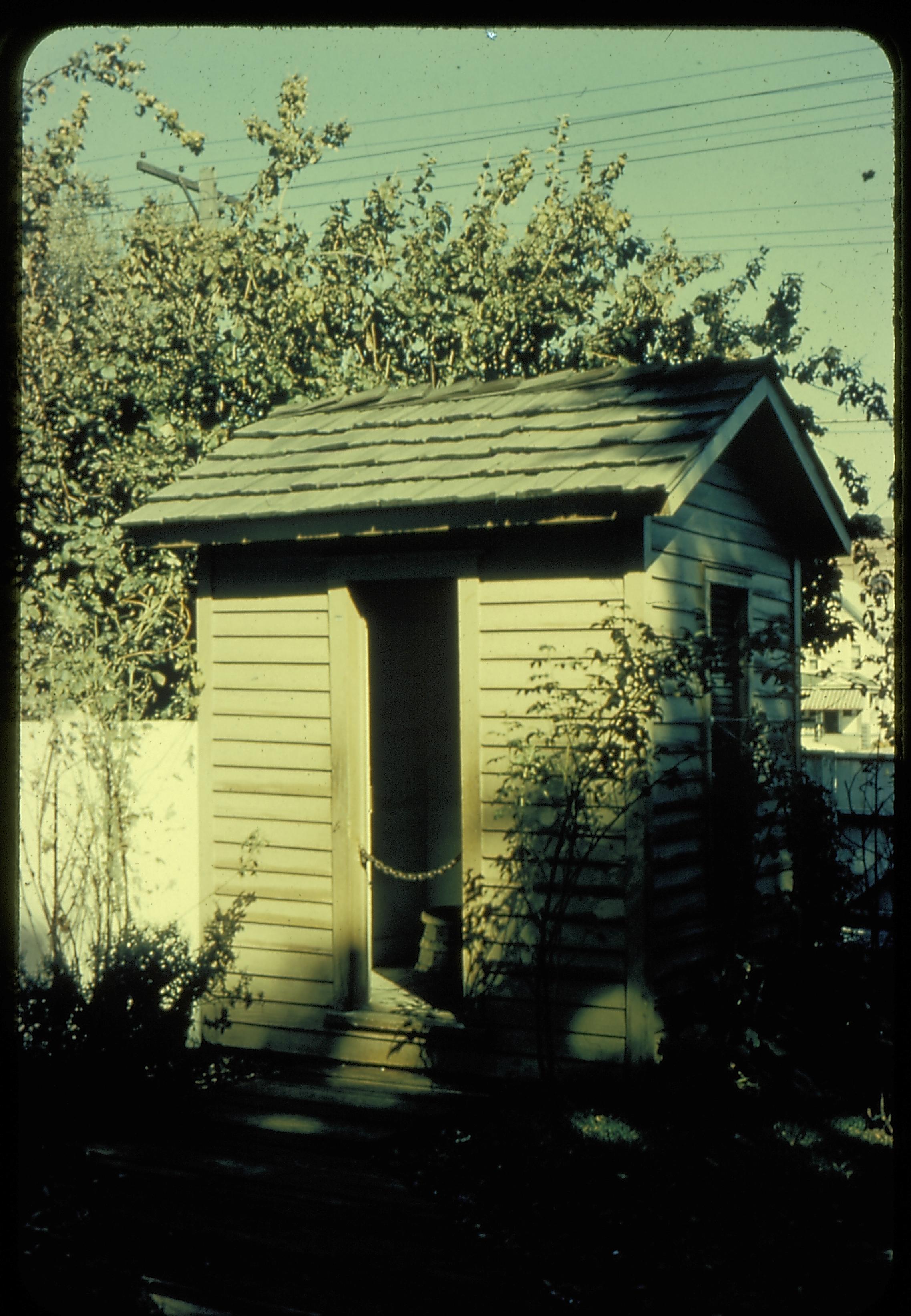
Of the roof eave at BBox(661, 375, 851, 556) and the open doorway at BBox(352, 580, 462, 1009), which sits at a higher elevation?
the roof eave at BBox(661, 375, 851, 556)

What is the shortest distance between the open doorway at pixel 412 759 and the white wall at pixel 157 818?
168 centimetres

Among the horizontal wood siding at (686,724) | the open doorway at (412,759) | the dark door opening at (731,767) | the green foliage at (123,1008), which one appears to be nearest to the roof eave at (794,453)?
the horizontal wood siding at (686,724)

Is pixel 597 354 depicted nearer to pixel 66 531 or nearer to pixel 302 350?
pixel 302 350

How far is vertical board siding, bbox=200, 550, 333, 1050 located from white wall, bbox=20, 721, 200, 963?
18 cm

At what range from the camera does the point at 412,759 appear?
9.52 m

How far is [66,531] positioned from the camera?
10.4 metres

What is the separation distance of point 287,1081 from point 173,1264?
248 cm

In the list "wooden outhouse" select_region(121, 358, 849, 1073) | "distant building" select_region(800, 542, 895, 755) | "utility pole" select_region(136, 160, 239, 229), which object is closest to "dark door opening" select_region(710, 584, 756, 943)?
"wooden outhouse" select_region(121, 358, 849, 1073)

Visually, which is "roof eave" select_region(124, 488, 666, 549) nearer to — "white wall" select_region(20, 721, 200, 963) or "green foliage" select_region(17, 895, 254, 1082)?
"white wall" select_region(20, 721, 200, 963)

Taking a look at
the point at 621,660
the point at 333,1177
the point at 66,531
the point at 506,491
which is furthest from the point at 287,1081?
the point at 66,531

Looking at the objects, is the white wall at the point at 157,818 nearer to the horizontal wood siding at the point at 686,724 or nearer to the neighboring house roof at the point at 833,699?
the horizontal wood siding at the point at 686,724

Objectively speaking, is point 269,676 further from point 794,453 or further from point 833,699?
point 833,699

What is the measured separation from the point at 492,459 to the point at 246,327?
6839 mm

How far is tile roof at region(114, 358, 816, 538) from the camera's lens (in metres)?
6.31
